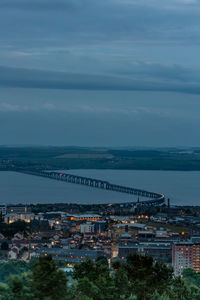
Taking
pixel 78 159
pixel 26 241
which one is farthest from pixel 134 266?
pixel 78 159

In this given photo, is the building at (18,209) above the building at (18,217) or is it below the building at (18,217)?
above

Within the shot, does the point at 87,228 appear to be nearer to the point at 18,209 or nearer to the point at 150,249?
the point at 150,249

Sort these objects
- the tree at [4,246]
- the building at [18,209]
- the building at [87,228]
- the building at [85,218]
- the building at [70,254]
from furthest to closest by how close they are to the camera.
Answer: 1. the building at [18,209]
2. the building at [85,218]
3. the building at [87,228]
4. the tree at [4,246]
5. the building at [70,254]

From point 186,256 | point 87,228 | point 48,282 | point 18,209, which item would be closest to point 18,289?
point 48,282

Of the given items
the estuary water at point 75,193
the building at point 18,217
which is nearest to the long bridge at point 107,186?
the estuary water at point 75,193

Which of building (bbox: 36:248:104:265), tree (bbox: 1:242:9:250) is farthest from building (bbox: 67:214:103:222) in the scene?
building (bbox: 36:248:104:265)

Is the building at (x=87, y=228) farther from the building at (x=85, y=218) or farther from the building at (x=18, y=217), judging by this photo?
the building at (x=18, y=217)

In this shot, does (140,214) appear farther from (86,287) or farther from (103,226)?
(86,287)
